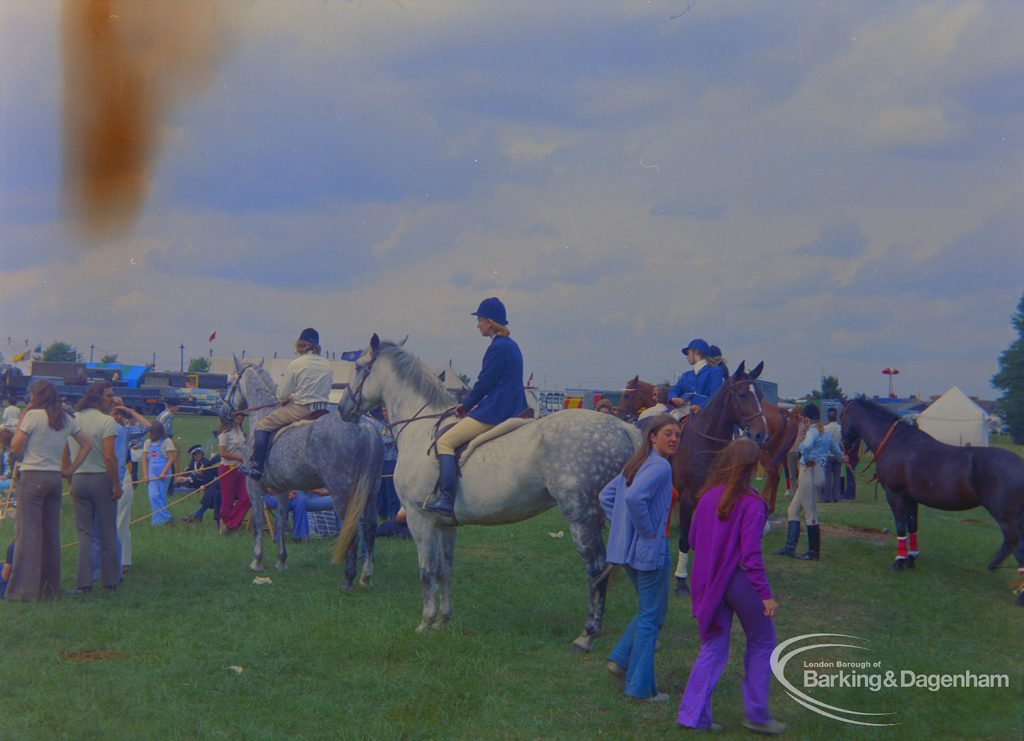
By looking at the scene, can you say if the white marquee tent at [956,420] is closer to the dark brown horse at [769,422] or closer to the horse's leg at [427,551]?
the dark brown horse at [769,422]

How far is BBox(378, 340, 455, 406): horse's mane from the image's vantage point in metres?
9.41

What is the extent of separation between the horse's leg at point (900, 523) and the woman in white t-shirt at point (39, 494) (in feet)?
34.0

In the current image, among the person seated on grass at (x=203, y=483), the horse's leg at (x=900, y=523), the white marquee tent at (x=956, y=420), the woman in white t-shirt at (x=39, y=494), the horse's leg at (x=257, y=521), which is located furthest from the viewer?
the white marquee tent at (x=956, y=420)

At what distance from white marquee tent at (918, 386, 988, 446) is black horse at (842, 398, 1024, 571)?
75.1ft

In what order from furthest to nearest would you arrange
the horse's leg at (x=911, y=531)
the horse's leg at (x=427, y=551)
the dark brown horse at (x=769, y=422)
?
the dark brown horse at (x=769, y=422) < the horse's leg at (x=911, y=531) < the horse's leg at (x=427, y=551)

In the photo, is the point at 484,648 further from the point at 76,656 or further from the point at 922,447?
the point at 922,447

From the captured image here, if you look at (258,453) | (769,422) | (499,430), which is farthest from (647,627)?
(769,422)

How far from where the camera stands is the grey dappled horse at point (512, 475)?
8016 mm

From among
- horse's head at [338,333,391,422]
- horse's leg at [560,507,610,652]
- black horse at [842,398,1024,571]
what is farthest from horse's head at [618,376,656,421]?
horse's leg at [560,507,610,652]

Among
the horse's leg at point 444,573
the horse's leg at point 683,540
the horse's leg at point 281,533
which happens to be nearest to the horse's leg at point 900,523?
the horse's leg at point 683,540

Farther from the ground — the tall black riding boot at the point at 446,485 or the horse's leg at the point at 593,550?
the tall black riding boot at the point at 446,485

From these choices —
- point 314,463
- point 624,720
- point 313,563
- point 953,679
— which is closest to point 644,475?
point 624,720

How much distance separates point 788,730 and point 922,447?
24.7 feet

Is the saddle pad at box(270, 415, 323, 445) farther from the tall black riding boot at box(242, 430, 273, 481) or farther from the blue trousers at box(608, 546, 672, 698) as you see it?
the blue trousers at box(608, 546, 672, 698)
